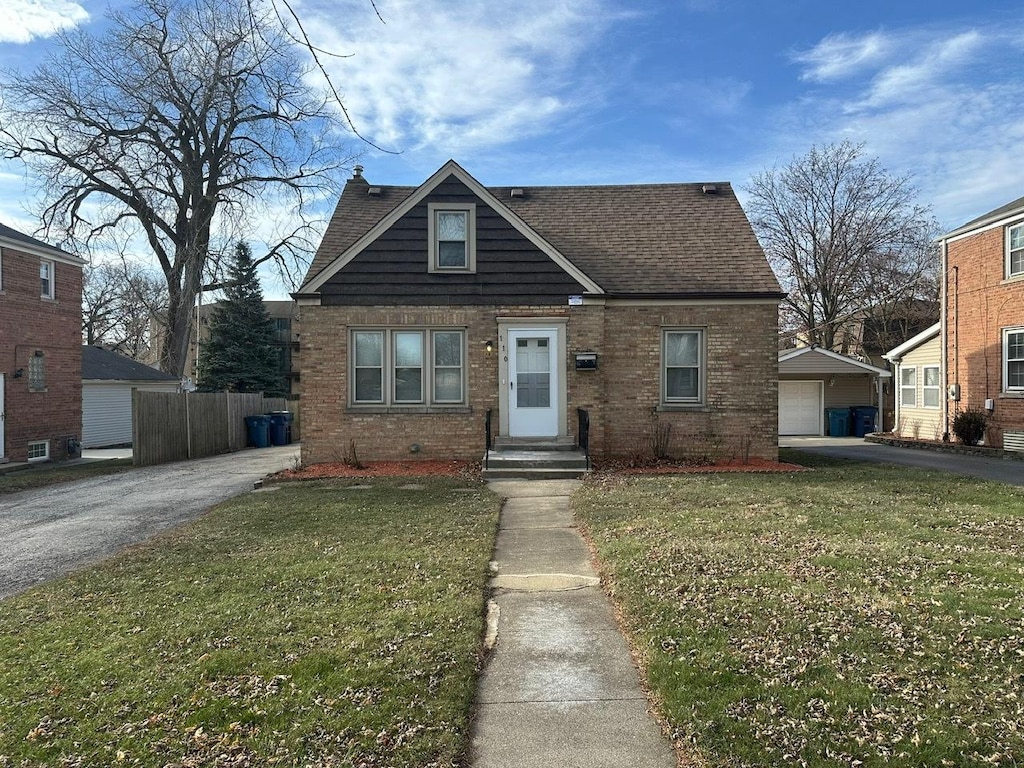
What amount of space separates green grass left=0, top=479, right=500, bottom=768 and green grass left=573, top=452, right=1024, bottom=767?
4.04ft

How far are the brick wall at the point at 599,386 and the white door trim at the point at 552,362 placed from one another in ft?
0.39

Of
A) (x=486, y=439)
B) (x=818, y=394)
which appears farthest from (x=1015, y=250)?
(x=486, y=439)

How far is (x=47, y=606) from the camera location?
5.00m

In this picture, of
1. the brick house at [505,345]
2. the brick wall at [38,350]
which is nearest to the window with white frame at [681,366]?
the brick house at [505,345]

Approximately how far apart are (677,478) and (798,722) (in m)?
8.00

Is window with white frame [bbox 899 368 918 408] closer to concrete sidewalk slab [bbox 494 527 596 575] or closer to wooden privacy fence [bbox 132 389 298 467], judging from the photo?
concrete sidewalk slab [bbox 494 527 596 575]

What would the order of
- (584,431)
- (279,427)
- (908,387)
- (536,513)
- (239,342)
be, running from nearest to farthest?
1. (536,513)
2. (584,431)
3. (908,387)
4. (279,427)
5. (239,342)

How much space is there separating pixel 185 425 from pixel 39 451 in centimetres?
398

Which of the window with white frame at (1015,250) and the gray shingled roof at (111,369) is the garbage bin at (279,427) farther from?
the window with white frame at (1015,250)

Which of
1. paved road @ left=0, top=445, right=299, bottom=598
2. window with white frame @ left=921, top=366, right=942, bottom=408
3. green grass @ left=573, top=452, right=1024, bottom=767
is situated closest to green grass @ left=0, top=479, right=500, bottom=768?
paved road @ left=0, top=445, right=299, bottom=598

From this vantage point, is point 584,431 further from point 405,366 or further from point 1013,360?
point 1013,360

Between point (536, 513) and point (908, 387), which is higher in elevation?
point (908, 387)

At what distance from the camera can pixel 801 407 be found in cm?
2616

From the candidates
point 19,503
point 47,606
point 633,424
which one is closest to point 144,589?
point 47,606
